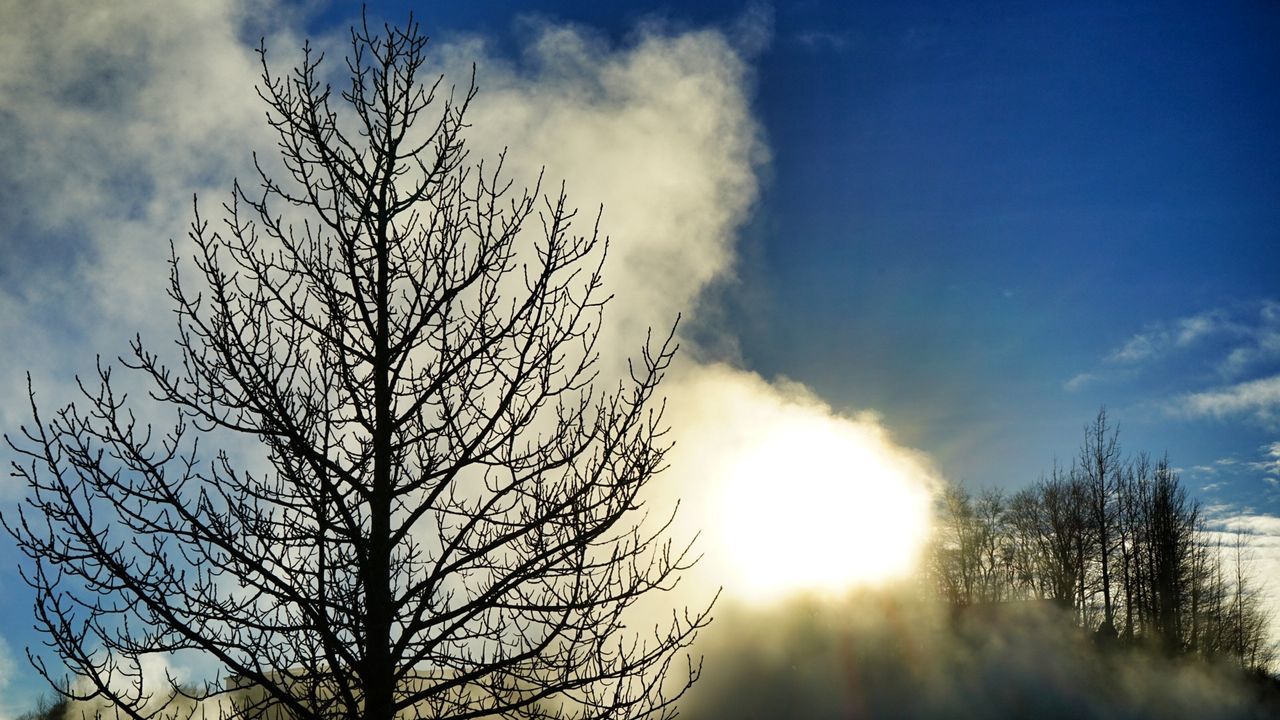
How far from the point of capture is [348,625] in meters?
4.66

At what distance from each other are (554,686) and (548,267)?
2.43m

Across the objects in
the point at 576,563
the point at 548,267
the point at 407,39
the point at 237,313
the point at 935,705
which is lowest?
the point at 935,705

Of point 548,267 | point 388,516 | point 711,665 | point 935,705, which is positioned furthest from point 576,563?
point 935,705

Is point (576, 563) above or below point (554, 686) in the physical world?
above

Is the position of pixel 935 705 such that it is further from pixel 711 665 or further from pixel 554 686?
pixel 554 686

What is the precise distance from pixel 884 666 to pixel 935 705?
79.7 inches

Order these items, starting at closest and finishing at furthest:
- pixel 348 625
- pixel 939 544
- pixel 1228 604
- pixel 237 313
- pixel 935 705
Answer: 1. pixel 348 625
2. pixel 237 313
3. pixel 935 705
4. pixel 1228 604
5. pixel 939 544

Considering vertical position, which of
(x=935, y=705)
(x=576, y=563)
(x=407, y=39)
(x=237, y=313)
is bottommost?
(x=935, y=705)

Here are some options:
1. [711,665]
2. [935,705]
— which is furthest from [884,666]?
[711,665]

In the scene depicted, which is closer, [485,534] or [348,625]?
[348,625]

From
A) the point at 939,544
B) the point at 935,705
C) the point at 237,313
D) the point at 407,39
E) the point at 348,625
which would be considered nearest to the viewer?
the point at 348,625

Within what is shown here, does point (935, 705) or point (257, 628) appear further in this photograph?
point (935, 705)

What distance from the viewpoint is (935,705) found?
92.3 ft

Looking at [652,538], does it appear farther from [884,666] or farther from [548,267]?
[884,666]
